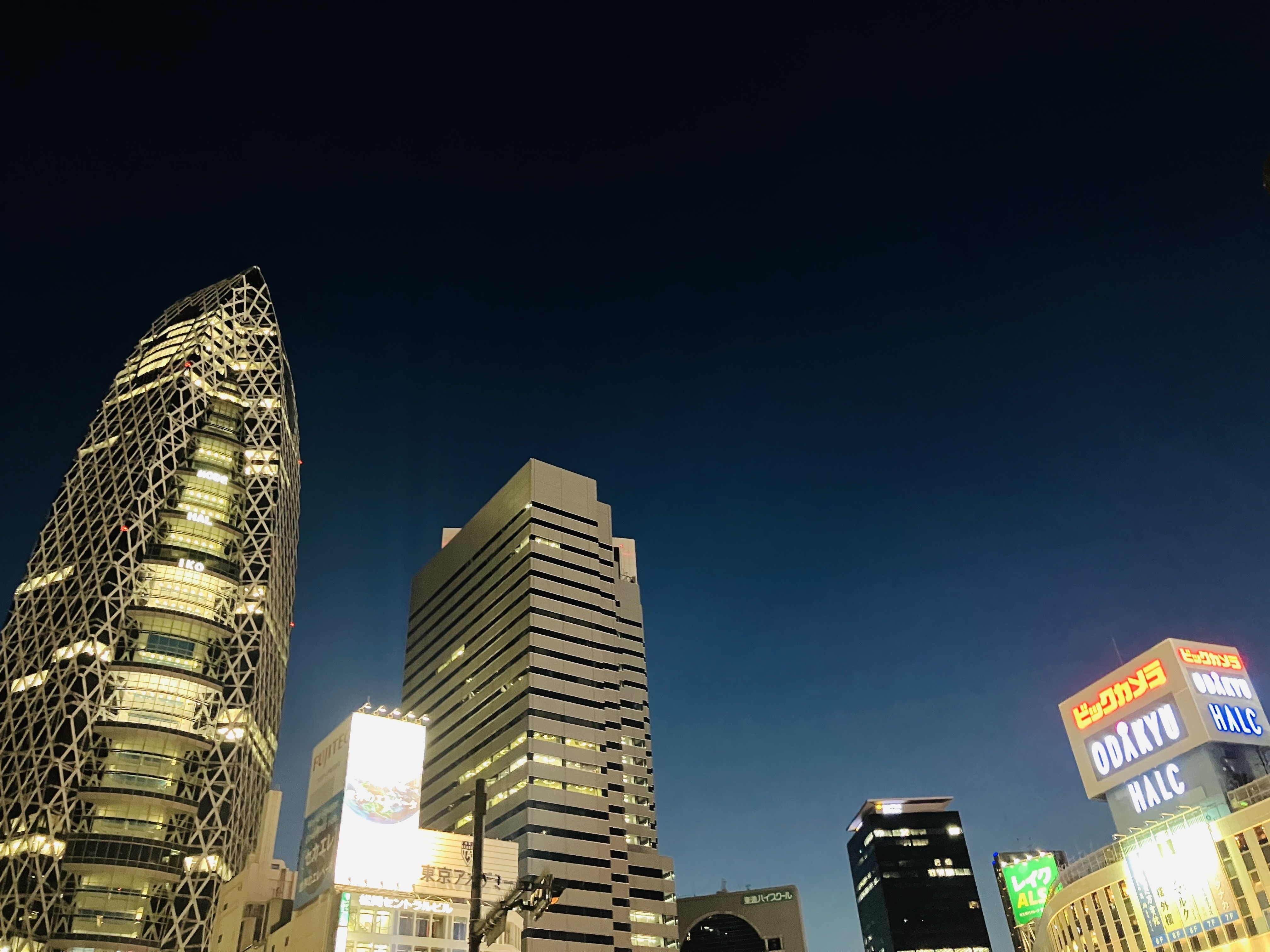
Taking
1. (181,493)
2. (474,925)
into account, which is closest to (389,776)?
(474,925)

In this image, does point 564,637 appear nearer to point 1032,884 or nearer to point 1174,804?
point 1032,884

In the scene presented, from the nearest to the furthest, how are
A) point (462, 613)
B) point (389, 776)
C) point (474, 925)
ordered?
point (474, 925), point (389, 776), point (462, 613)

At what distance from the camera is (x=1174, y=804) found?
6569cm

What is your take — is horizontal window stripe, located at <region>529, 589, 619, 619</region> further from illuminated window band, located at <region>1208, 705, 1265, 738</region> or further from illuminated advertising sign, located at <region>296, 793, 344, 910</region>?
illuminated window band, located at <region>1208, 705, 1265, 738</region>

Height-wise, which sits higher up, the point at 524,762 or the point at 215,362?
the point at 215,362

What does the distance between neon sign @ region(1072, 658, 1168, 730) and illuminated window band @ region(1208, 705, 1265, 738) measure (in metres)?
3.65

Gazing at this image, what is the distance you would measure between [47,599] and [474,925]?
11824 centimetres

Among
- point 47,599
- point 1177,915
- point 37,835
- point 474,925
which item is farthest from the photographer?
point 47,599

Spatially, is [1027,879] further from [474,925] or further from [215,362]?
[215,362]

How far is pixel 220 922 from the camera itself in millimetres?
93938

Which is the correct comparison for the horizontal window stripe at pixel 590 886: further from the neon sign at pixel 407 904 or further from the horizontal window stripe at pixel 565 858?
the neon sign at pixel 407 904

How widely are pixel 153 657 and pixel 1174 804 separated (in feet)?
350

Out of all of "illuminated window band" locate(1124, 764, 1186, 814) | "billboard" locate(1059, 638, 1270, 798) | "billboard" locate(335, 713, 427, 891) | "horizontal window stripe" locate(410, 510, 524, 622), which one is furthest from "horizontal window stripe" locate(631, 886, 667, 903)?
"illuminated window band" locate(1124, 764, 1186, 814)

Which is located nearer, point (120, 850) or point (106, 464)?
point (120, 850)
